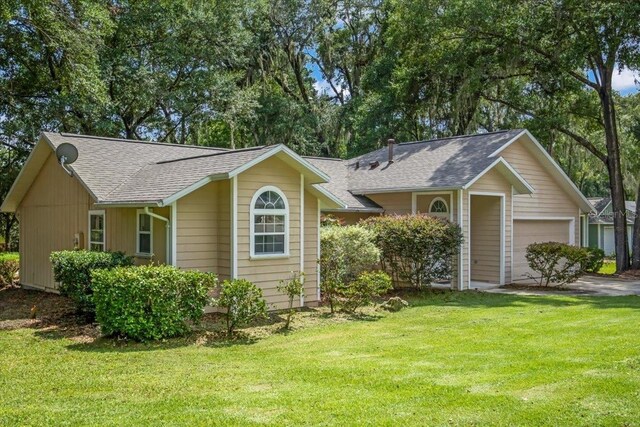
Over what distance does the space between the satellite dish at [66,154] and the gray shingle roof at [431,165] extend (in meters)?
8.38

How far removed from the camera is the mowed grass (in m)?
5.19

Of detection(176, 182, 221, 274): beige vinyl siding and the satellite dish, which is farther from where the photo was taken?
the satellite dish

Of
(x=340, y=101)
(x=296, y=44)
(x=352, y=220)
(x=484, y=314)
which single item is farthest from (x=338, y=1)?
(x=484, y=314)

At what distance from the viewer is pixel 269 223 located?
11.9 metres

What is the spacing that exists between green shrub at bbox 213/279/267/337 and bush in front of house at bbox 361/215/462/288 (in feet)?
18.4

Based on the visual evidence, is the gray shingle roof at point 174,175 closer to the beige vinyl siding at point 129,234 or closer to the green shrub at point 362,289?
the beige vinyl siding at point 129,234

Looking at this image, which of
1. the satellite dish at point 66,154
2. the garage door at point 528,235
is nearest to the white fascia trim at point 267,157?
the satellite dish at point 66,154

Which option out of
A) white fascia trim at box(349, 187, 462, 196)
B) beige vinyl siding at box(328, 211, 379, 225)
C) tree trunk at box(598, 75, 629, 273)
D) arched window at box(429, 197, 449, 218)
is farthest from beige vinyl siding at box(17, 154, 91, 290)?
tree trunk at box(598, 75, 629, 273)

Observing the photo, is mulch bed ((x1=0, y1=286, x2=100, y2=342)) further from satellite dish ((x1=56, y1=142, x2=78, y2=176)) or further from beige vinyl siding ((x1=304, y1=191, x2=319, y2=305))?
beige vinyl siding ((x1=304, y1=191, x2=319, y2=305))

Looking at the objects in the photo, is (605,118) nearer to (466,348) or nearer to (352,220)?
(352,220)

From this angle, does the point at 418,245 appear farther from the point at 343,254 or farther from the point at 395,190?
the point at 395,190

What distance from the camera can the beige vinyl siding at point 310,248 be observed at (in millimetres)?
12742

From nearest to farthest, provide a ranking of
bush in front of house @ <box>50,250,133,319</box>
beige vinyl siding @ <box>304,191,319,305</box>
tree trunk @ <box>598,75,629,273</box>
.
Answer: bush in front of house @ <box>50,250,133,319</box>
beige vinyl siding @ <box>304,191,319,305</box>
tree trunk @ <box>598,75,629,273</box>

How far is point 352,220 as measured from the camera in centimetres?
1747
